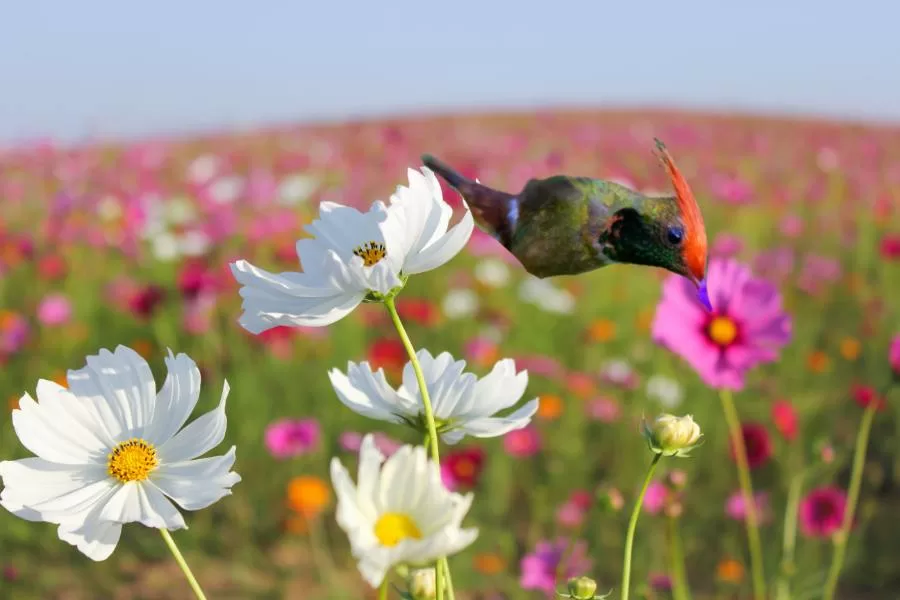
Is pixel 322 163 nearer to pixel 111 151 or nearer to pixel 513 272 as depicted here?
pixel 111 151

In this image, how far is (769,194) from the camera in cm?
403

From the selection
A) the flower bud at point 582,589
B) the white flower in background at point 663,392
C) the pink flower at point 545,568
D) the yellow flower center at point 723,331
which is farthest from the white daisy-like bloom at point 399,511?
the white flower in background at point 663,392

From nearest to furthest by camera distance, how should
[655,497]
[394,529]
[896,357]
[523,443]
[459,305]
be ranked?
[394,529] → [896,357] → [655,497] → [523,443] → [459,305]

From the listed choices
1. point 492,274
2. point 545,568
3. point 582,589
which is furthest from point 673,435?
point 492,274

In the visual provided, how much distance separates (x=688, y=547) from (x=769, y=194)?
2.75 metres

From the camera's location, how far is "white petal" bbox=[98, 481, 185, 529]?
337 millimetres

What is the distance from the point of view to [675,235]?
298mm

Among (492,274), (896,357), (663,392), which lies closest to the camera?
(896,357)

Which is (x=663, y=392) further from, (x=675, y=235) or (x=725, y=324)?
(x=675, y=235)

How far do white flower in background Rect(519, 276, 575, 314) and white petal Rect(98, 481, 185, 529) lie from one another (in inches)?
73.9

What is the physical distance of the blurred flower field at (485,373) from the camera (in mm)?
1516

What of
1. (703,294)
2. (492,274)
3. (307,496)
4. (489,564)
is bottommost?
(489,564)

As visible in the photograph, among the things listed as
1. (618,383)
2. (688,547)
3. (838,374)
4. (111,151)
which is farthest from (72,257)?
(111,151)

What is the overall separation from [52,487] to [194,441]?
2.5 inches
